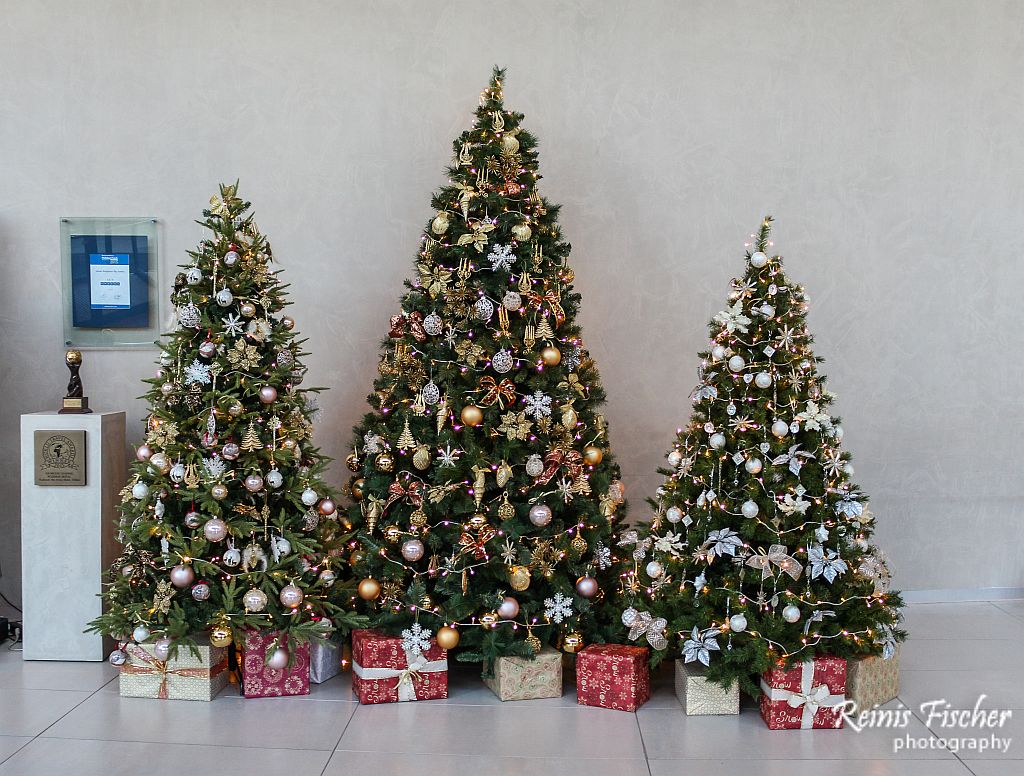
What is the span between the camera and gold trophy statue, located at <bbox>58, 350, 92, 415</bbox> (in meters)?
3.53

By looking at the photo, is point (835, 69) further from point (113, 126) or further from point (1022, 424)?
point (113, 126)

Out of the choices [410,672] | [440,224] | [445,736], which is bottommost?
[445,736]

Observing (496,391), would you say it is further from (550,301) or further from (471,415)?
(550,301)

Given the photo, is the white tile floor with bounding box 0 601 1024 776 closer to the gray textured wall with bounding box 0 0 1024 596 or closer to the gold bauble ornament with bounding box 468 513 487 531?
the gold bauble ornament with bounding box 468 513 487 531

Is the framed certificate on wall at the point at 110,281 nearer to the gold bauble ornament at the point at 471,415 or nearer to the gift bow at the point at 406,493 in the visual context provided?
the gift bow at the point at 406,493

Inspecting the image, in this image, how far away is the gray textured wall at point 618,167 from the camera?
13.1 ft

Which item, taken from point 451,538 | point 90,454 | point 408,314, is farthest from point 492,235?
point 90,454

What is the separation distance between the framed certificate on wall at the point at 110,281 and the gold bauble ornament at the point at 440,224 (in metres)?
1.62

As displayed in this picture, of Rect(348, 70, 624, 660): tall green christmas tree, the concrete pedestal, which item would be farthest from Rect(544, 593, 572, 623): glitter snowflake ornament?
the concrete pedestal

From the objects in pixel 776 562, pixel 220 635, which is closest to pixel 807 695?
pixel 776 562

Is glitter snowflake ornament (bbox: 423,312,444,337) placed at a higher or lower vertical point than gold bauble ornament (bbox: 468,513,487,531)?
higher

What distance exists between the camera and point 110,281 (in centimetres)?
401

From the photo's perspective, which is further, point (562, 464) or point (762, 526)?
point (562, 464)

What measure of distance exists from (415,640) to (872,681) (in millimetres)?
1634
